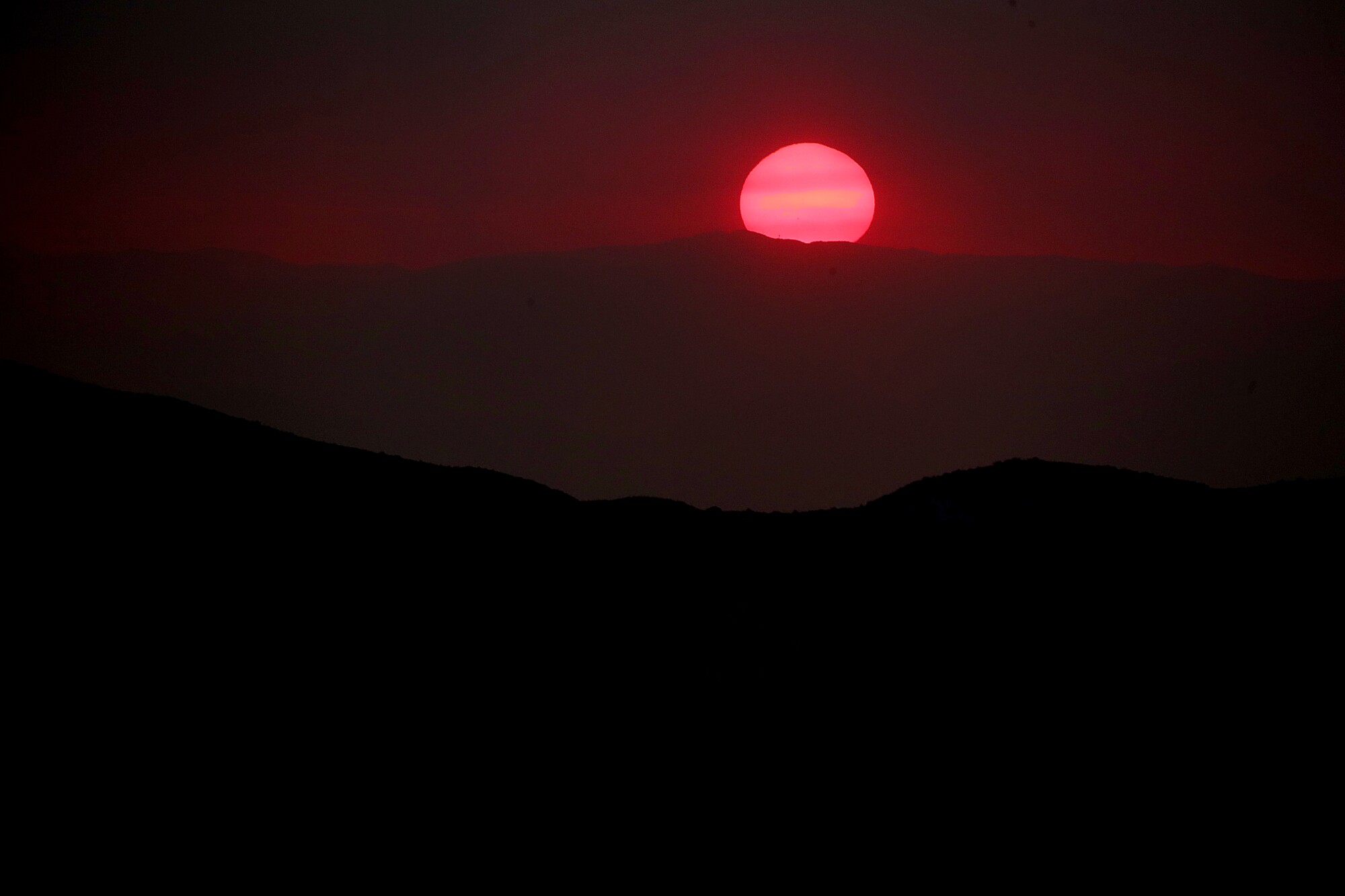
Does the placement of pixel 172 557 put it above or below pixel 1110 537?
below

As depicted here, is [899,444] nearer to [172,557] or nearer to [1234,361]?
[1234,361]

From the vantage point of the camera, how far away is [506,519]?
8641 mm

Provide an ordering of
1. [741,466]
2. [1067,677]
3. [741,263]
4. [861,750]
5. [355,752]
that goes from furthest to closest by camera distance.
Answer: [741,263]
[741,466]
[1067,677]
[861,750]
[355,752]

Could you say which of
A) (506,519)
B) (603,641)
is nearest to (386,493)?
(506,519)

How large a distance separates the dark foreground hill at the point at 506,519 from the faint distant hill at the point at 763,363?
21.3 meters

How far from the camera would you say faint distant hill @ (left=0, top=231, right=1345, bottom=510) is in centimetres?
3136

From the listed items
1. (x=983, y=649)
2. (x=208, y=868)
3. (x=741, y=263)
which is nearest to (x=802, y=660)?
(x=983, y=649)

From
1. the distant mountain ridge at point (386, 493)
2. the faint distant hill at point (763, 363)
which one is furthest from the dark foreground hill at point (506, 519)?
the faint distant hill at point (763, 363)

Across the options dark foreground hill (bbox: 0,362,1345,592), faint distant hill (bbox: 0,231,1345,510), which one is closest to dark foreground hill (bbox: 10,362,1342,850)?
dark foreground hill (bbox: 0,362,1345,592)

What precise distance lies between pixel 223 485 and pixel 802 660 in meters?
5.86

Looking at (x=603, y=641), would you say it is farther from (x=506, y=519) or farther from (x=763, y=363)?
(x=763, y=363)

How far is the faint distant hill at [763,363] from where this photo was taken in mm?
31359

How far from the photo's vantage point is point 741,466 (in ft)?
166

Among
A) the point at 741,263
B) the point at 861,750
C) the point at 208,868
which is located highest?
the point at 741,263
